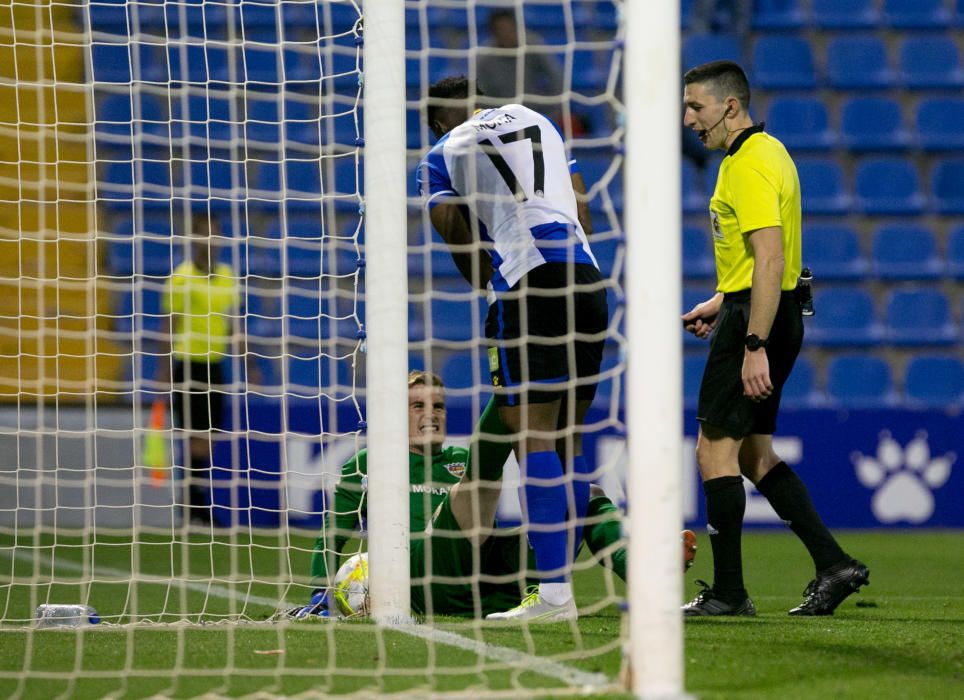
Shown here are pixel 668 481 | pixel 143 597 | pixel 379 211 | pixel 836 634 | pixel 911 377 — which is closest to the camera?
pixel 668 481

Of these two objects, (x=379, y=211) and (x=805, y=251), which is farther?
(x=805, y=251)

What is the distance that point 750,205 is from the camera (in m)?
3.98

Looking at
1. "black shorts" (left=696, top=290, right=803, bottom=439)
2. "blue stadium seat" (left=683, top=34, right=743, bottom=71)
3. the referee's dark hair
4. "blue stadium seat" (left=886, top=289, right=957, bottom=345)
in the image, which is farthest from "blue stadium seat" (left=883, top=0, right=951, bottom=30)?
"black shorts" (left=696, top=290, right=803, bottom=439)

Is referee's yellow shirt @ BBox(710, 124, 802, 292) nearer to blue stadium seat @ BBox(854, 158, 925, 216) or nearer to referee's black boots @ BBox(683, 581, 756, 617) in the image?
referee's black boots @ BBox(683, 581, 756, 617)

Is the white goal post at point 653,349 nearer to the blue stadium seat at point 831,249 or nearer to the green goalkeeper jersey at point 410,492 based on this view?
the green goalkeeper jersey at point 410,492

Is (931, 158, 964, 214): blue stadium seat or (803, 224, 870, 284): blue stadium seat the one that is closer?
(803, 224, 870, 284): blue stadium seat

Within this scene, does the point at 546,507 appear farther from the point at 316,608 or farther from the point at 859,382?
the point at 859,382

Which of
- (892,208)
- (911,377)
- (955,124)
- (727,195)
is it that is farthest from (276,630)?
(955,124)

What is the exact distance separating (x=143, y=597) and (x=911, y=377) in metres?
6.23

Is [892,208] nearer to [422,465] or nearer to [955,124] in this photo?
[955,124]

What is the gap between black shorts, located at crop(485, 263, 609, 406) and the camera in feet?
12.6

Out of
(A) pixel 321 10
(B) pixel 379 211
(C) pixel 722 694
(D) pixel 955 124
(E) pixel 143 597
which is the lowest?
(E) pixel 143 597

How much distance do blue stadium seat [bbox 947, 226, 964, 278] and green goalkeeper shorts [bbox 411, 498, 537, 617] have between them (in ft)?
21.5

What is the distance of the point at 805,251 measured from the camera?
9906mm
